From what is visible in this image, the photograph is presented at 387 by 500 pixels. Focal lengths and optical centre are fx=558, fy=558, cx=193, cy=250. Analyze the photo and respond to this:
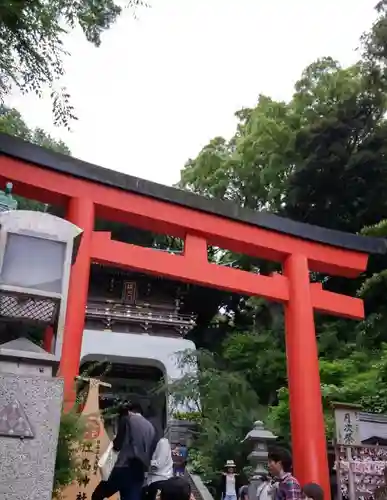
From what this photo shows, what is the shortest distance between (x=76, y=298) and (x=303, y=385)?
3150 millimetres

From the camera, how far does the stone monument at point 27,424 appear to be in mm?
2615

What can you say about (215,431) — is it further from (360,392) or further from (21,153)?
(21,153)

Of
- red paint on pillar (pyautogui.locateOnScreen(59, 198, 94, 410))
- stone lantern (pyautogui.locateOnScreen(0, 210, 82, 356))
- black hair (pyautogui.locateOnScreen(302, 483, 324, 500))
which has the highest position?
red paint on pillar (pyautogui.locateOnScreen(59, 198, 94, 410))

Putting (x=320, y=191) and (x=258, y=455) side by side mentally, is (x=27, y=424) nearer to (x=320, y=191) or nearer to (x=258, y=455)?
(x=258, y=455)

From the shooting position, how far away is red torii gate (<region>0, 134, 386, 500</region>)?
6719 millimetres

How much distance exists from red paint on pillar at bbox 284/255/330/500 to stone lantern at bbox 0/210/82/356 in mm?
4794

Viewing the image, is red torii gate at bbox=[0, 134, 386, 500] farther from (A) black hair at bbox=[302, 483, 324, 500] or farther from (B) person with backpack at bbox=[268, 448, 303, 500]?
(A) black hair at bbox=[302, 483, 324, 500]

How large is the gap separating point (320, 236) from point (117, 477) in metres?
5.08

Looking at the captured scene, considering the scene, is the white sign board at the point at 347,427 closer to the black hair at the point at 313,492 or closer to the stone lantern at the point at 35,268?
the black hair at the point at 313,492

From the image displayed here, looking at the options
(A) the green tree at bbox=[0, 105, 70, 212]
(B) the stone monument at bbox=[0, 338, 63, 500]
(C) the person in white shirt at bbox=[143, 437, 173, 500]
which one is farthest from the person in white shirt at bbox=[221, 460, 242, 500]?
(A) the green tree at bbox=[0, 105, 70, 212]

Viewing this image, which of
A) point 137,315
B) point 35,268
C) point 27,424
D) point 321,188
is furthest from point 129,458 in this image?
point 321,188

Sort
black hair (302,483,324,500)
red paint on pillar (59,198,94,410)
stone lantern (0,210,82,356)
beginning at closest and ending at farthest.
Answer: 1. stone lantern (0,210,82,356)
2. black hair (302,483,324,500)
3. red paint on pillar (59,198,94,410)

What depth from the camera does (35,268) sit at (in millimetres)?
3121

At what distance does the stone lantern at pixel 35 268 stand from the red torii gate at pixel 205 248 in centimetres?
289
